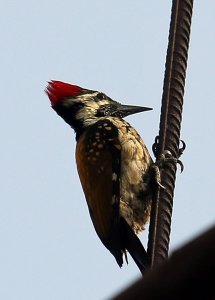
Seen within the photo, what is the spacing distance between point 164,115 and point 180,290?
2.16 m

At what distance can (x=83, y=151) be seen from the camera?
14.8 ft

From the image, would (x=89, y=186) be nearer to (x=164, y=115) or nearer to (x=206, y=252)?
(x=164, y=115)

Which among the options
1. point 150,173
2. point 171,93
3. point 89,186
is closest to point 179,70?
point 171,93

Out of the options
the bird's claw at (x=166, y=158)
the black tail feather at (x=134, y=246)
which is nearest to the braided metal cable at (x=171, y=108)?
the bird's claw at (x=166, y=158)

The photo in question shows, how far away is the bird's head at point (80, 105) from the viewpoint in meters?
5.02

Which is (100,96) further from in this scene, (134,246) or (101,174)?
(134,246)

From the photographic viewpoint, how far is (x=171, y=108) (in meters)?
2.76

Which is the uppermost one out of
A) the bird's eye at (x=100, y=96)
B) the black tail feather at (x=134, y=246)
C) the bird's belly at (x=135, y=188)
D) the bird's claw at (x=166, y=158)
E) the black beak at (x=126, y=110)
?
the bird's eye at (x=100, y=96)

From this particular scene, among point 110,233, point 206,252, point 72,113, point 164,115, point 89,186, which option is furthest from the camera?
point 72,113

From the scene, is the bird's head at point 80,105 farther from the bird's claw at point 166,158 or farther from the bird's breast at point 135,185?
the bird's claw at point 166,158

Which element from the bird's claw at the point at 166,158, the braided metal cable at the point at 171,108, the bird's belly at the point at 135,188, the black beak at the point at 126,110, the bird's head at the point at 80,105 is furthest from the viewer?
the bird's head at the point at 80,105

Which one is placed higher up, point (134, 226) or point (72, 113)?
point (72, 113)

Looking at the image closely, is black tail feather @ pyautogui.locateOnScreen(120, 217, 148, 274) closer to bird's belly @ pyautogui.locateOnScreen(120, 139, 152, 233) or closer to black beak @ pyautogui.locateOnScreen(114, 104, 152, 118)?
bird's belly @ pyautogui.locateOnScreen(120, 139, 152, 233)

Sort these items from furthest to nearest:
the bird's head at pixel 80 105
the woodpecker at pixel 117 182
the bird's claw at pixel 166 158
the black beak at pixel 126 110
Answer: the bird's head at pixel 80 105 < the black beak at pixel 126 110 < the woodpecker at pixel 117 182 < the bird's claw at pixel 166 158
